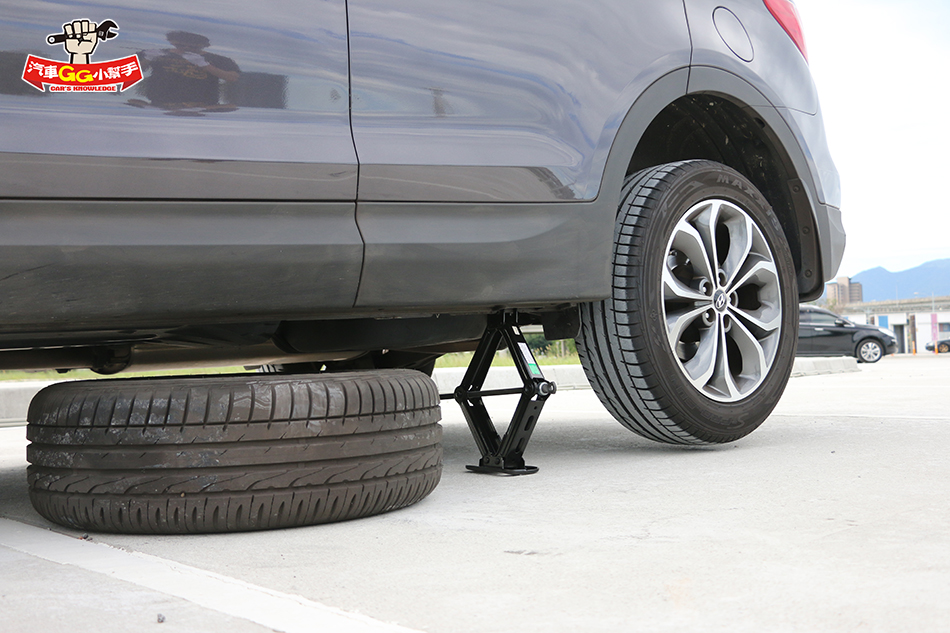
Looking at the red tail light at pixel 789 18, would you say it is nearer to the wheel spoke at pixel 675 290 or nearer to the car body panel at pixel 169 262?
the wheel spoke at pixel 675 290

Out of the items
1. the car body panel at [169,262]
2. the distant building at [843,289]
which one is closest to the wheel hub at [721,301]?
the car body panel at [169,262]

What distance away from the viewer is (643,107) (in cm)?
288

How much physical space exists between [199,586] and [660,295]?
72.1 inches

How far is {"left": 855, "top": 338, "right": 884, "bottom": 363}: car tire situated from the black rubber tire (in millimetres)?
19703

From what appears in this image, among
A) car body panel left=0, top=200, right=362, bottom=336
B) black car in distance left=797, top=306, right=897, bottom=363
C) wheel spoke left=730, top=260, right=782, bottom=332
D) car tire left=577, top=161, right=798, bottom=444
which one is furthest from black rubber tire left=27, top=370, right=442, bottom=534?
black car in distance left=797, top=306, right=897, bottom=363

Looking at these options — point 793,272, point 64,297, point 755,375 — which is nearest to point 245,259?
point 64,297

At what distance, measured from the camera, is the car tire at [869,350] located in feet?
64.8

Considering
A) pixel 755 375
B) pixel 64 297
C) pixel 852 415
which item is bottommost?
pixel 852 415

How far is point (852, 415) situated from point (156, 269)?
3.65 m

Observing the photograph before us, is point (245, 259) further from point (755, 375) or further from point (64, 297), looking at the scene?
point (755, 375)

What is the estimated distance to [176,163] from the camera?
2.09m

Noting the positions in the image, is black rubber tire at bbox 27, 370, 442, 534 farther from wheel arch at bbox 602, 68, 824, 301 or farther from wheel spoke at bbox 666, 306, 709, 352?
wheel arch at bbox 602, 68, 824, 301

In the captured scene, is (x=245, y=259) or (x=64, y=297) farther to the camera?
(x=245, y=259)

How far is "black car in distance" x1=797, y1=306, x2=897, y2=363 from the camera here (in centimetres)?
1919
